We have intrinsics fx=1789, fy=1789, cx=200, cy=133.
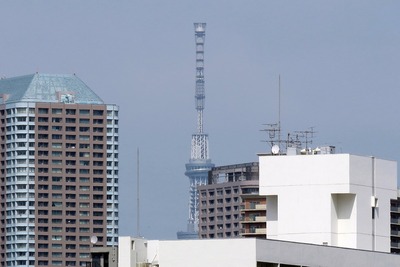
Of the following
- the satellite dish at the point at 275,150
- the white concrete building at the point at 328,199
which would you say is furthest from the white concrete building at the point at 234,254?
the satellite dish at the point at 275,150

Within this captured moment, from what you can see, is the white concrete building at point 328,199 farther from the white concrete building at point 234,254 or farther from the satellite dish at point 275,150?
the satellite dish at point 275,150

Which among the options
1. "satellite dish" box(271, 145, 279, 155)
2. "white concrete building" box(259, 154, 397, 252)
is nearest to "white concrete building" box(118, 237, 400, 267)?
"white concrete building" box(259, 154, 397, 252)

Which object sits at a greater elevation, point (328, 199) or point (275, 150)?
point (275, 150)

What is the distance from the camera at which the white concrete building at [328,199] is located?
10569 cm

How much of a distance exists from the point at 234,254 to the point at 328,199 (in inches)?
828

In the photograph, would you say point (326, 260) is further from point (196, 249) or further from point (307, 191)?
point (307, 191)

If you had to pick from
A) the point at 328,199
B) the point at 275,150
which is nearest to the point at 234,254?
the point at 328,199

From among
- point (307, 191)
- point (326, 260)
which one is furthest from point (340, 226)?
point (326, 260)

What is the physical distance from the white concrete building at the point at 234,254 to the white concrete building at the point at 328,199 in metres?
10.1

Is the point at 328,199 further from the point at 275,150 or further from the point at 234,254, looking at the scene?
the point at 275,150

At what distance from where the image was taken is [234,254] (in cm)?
8638

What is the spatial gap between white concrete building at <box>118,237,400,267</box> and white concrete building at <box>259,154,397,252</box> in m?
10.1

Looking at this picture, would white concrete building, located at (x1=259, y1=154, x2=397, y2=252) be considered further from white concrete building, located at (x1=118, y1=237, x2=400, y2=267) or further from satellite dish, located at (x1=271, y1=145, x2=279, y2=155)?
satellite dish, located at (x1=271, y1=145, x2=279, y2=155)

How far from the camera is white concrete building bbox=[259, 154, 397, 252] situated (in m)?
106
